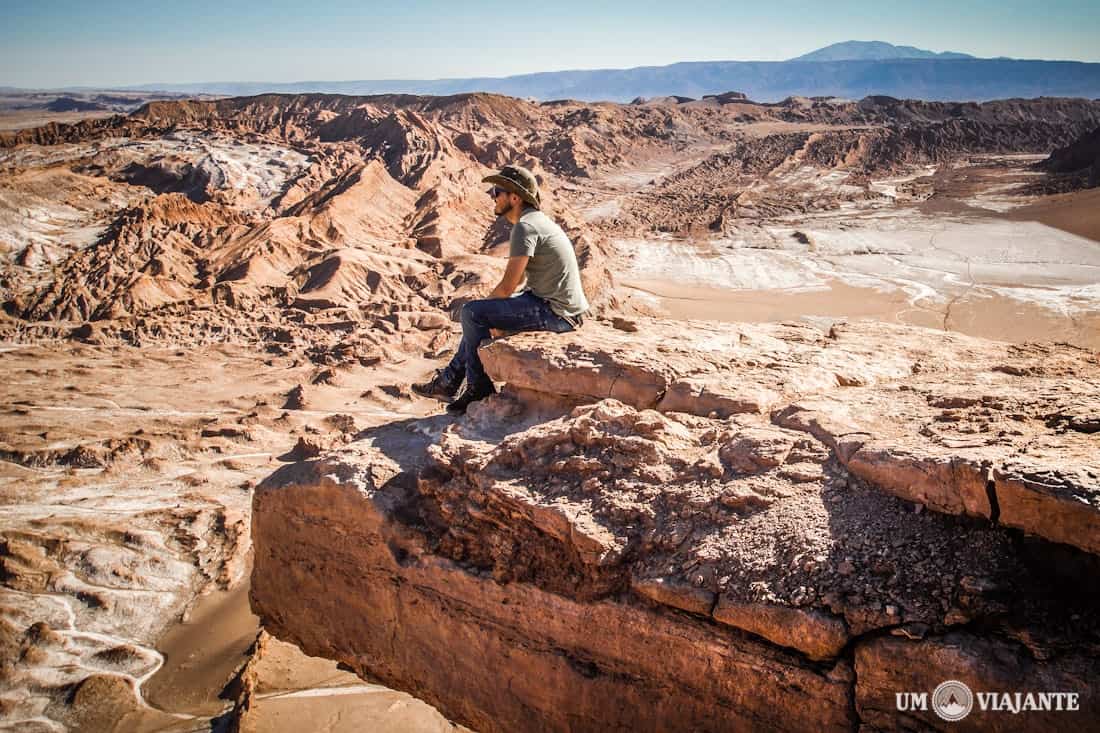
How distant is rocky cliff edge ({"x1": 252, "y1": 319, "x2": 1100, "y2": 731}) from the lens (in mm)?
2152

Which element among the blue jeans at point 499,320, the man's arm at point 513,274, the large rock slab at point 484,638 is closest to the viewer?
the large rock slab at point 484,638

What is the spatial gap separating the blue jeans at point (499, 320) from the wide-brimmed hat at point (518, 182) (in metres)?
0.53

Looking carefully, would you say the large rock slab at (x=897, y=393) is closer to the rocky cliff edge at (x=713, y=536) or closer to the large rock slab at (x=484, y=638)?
the rocky cliff edge at (x=713, y=536)

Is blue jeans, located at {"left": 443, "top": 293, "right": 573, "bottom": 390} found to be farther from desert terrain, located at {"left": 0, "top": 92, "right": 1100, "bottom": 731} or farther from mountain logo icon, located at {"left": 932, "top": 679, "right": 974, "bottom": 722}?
mountain logo icon, located at {"left": 932, "top": 679, "right": 974, "bottom": 722}

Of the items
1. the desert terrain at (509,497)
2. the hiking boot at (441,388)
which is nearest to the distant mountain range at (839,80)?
the desert terrain at (509,497)

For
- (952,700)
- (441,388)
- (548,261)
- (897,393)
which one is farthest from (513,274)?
(952,700)

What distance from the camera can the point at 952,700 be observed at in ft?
6.92

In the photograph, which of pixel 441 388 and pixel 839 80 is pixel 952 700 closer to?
pixel 441 388

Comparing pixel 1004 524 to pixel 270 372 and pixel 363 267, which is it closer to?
pixel 270 372

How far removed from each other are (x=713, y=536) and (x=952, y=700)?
0.88 m

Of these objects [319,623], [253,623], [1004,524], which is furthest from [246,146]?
[1004,524]

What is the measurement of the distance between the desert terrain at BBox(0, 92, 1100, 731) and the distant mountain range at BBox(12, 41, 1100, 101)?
3610 inches

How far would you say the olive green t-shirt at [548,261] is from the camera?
360 centimetres

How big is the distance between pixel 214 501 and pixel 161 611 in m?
1.33
